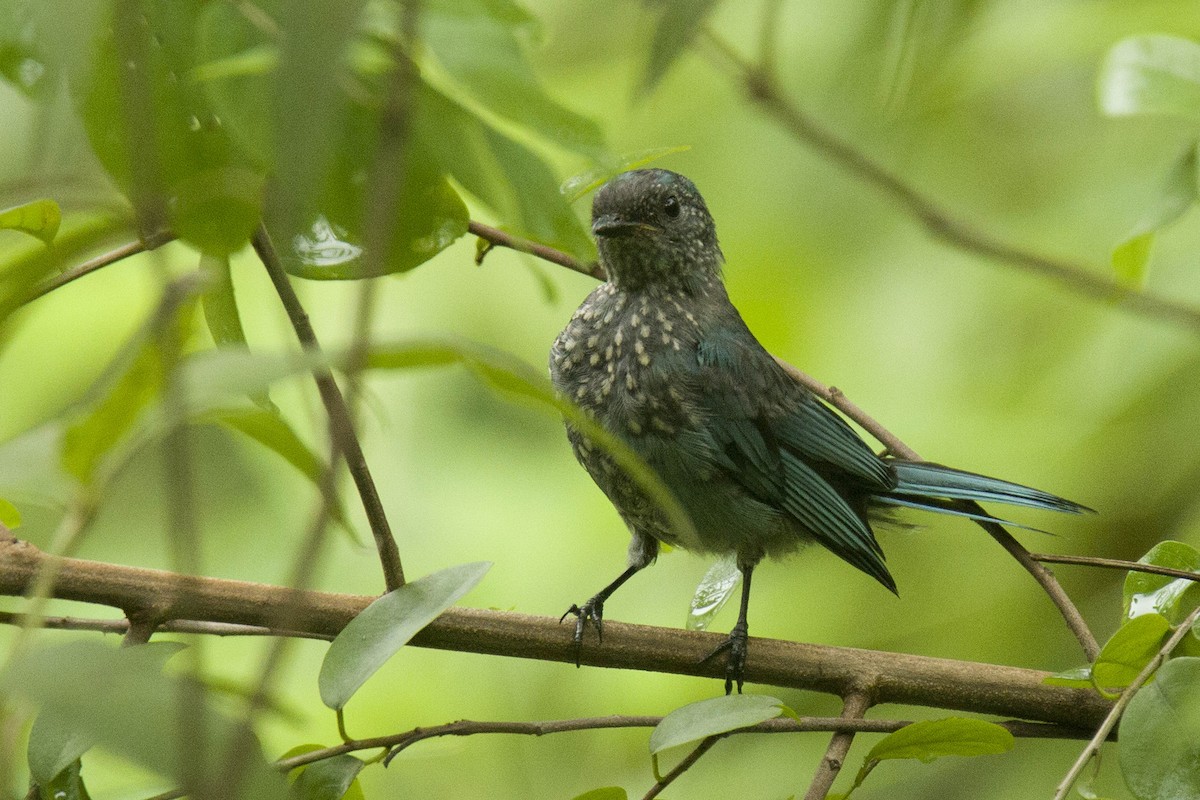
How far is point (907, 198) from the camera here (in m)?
0.93

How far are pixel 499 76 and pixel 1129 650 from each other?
0.93 metres

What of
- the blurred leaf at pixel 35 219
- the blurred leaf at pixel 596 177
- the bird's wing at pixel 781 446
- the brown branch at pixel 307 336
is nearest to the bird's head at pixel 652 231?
the bird's wing at pixel 781 446

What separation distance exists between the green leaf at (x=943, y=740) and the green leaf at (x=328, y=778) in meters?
0.53

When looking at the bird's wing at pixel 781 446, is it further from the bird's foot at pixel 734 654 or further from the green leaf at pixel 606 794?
the green leaf at pixel 606 794

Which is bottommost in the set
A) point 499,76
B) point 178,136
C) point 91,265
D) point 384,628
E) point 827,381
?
point 827,381

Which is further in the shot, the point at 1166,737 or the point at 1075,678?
the point at 1075,678

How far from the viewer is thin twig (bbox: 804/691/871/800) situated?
48.9 inches

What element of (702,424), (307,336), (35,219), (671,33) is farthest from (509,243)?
(671,33)

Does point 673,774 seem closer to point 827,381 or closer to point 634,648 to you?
point 634,648

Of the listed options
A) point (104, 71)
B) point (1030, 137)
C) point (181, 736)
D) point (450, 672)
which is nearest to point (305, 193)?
point (181, 736)

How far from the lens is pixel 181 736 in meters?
0.62

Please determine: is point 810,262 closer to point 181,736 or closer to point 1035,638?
point 1035,638

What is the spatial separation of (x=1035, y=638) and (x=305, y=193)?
10.1ft

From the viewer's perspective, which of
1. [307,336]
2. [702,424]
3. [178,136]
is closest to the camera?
[178,136]
